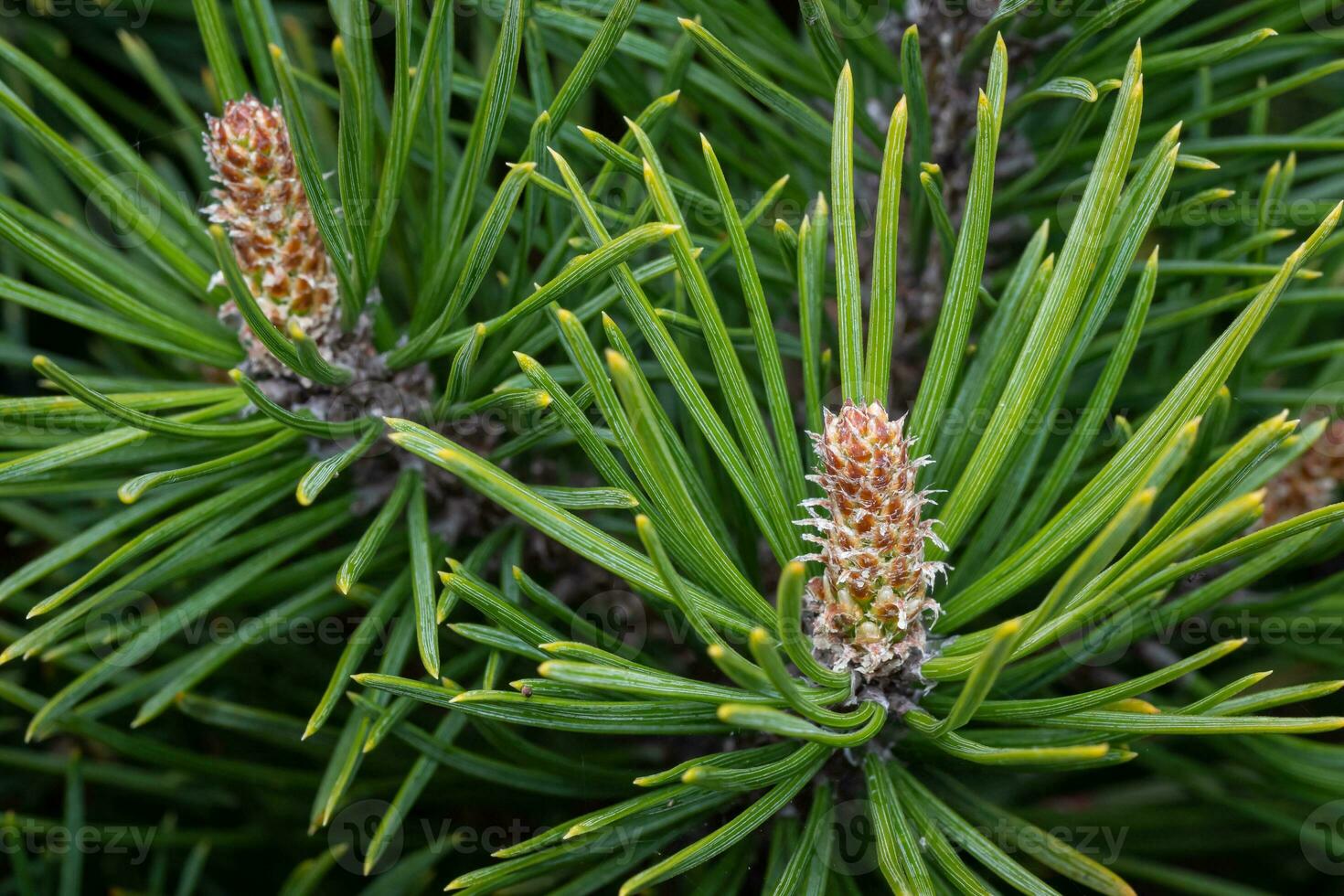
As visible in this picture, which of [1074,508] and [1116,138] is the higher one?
[1116,138]

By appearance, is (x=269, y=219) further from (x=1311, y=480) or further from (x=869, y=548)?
(x=1311, y=480)

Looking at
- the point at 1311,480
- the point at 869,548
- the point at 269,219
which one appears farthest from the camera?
the point at 1311,480

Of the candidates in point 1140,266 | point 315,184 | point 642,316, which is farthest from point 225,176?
point 1140,266

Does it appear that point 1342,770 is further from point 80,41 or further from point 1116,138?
point 80,41

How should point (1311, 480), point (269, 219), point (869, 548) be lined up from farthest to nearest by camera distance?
point (1311, 480) → point (269, 219) → point (869, 548)

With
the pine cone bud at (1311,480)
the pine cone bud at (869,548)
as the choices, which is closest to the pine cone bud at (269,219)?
the pine cone bud at (869,548)

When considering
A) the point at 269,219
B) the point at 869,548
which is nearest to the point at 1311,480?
the point at 869,548

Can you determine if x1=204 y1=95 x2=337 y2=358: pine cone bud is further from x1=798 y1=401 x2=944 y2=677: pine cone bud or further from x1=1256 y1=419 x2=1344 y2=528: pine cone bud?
x1=1256 y1=419 x2=1344 y2=528: pine cone bud
